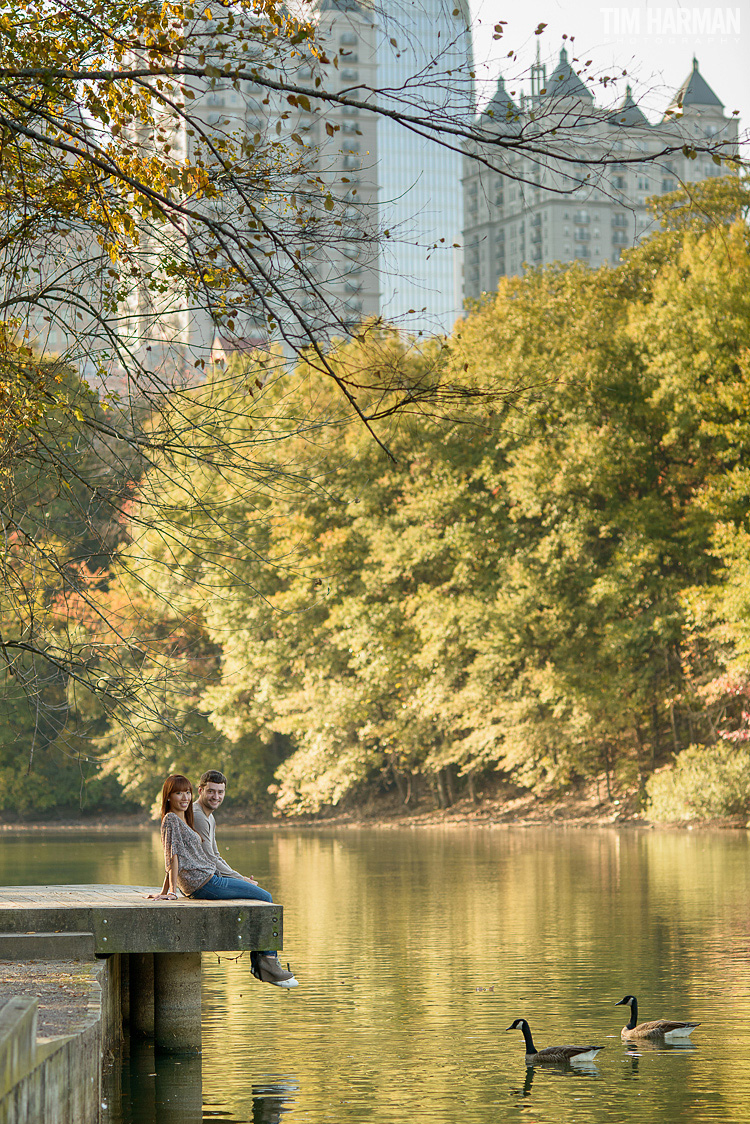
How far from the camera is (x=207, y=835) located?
12914 mm

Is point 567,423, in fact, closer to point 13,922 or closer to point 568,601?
point 568,601

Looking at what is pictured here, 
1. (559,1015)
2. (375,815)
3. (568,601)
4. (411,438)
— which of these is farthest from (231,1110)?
(375,815)

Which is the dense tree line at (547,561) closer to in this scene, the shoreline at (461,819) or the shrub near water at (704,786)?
the shrub near water at (704,786)

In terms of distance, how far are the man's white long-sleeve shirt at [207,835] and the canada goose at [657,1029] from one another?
325cm

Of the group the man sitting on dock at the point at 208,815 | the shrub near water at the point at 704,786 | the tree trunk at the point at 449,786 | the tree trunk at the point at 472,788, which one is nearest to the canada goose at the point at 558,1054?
the man sitting on dock at the point at 208,815

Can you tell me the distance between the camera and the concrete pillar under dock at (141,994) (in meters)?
12.9

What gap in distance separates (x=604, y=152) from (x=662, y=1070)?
651 centimetres

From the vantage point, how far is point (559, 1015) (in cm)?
1376

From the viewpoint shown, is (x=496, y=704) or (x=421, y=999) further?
(x=496, y=704)

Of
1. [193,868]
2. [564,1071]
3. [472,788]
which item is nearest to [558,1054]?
[564,1071]

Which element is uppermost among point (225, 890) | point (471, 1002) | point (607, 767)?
point (607, 767)

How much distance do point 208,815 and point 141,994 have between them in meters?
1.52

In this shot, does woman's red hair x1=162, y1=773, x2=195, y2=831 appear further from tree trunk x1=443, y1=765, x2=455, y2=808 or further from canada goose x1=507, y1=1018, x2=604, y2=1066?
tree trunk x1=443, y1=765, x2=455, y2=808

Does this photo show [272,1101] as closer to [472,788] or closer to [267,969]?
[267,969]
